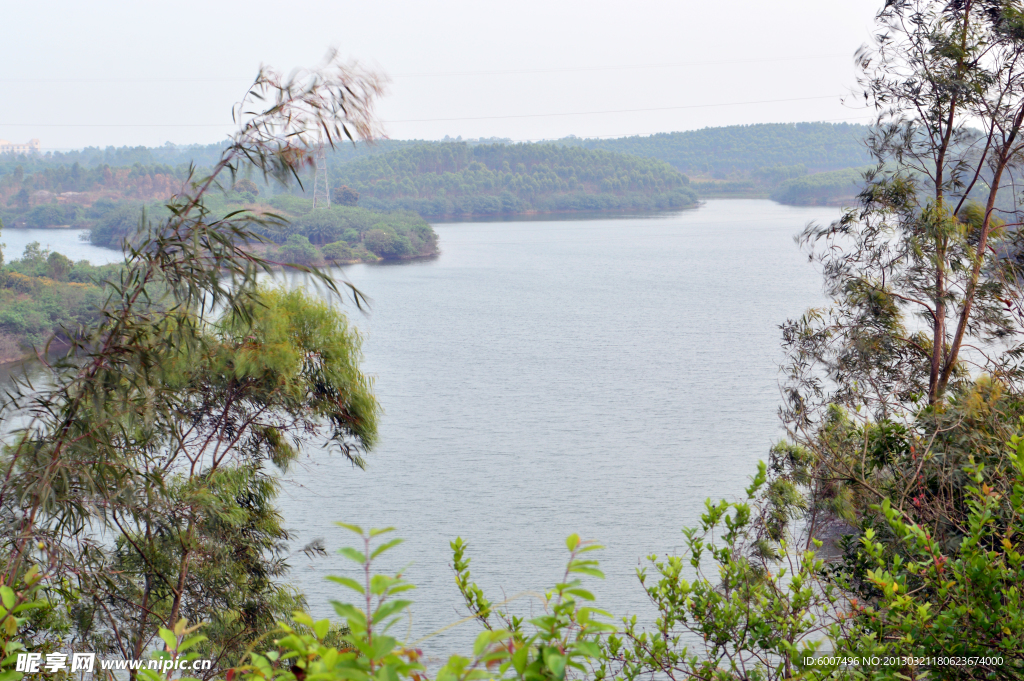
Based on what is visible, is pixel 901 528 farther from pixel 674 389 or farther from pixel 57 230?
pixel 57 230

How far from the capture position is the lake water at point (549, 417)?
15812 millimetres

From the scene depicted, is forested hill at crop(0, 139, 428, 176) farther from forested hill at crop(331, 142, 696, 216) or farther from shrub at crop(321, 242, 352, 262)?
shrub at crop(321, 242, 352, 262)

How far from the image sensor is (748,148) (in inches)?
3804

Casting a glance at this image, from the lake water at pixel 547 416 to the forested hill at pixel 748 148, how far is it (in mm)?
42873

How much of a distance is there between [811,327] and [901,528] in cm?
788

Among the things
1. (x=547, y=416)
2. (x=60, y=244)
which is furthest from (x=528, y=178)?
(x=547, y=416)

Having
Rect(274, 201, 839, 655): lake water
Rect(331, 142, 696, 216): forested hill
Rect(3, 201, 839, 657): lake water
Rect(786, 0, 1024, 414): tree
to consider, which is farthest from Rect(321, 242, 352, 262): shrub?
Rect(786, 0, 1024, 414): tree

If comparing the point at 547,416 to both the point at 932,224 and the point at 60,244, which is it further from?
the point at 60,244

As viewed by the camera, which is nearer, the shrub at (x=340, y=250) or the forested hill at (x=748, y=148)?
the shrub at (x=340, y=250)

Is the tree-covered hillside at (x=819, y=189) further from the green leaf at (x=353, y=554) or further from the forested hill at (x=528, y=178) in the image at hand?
the green leaf at (x=353, y=554)

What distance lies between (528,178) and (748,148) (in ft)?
100

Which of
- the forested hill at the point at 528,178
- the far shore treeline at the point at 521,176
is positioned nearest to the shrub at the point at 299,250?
the far shore treeline at the point at 521,176

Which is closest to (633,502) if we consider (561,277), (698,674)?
(698,674)

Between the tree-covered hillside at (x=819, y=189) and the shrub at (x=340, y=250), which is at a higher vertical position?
the tree-covered hillside at (x=819, y=189)
